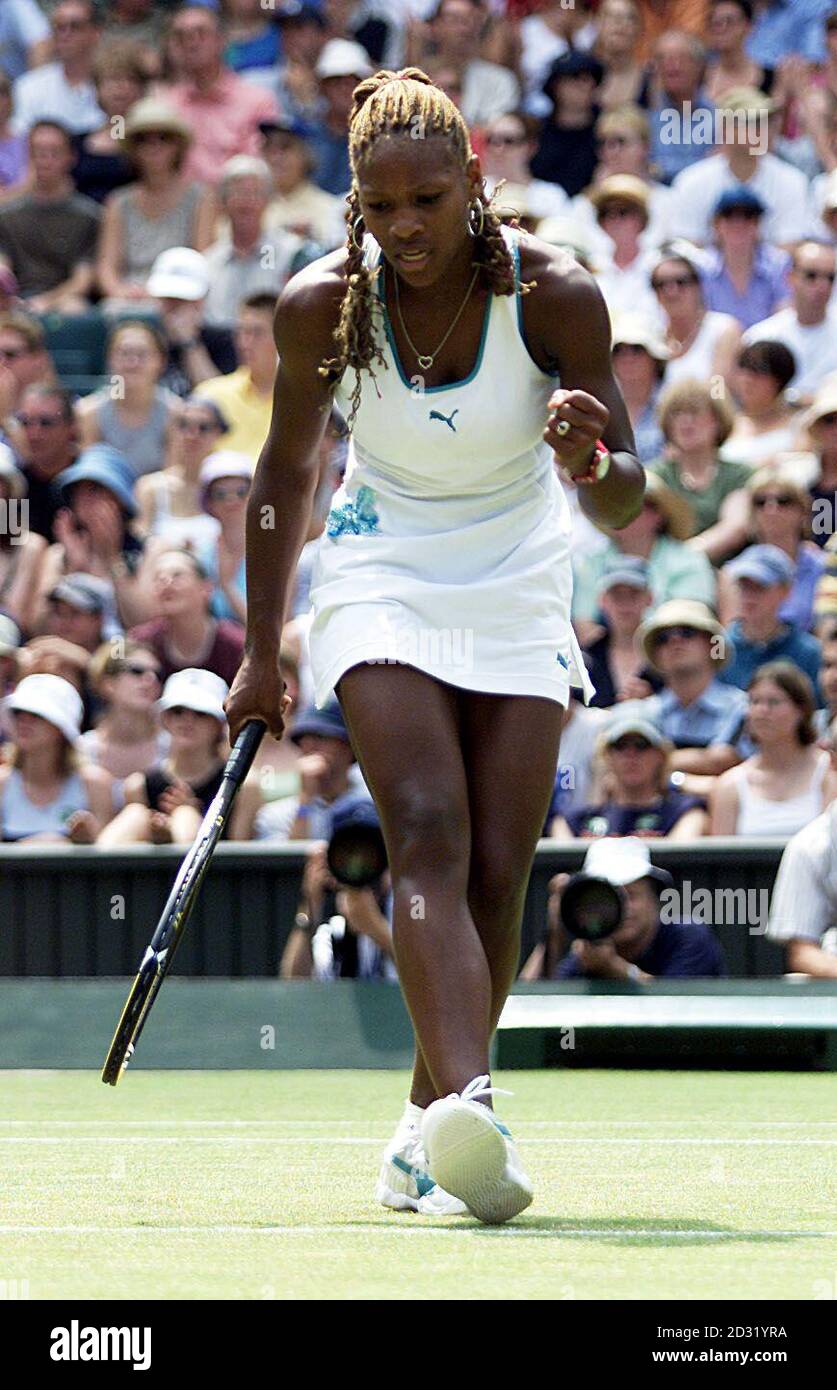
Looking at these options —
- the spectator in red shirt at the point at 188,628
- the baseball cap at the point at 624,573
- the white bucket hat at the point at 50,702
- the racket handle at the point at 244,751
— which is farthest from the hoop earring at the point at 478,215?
the spectator in red shirt at the point at 188,628

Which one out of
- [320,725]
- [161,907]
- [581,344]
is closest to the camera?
[581,344]

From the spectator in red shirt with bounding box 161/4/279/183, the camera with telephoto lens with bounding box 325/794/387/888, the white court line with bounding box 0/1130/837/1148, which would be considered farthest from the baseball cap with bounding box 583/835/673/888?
the spectator in red shirt with bounding box 161/4/279/183

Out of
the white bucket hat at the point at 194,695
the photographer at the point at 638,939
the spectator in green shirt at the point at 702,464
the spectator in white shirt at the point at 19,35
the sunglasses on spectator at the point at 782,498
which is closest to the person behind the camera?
the photographer at the point at 638,939

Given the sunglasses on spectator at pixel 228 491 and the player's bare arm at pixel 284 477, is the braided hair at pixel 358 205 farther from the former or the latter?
the sunglasses on spectator at pixel 228 491

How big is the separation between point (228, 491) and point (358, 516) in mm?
6609

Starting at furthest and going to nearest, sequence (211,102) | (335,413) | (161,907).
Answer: (211,102)
(335,413)
(161,907)

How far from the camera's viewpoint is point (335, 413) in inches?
394

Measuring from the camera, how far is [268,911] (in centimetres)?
912

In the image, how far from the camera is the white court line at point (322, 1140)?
605 cm

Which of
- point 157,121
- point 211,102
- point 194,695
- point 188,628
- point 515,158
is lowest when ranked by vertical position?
point 194,695

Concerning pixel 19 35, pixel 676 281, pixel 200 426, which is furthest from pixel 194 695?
pixel 19 35

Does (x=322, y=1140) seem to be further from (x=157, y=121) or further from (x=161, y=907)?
(x=157, y=121)

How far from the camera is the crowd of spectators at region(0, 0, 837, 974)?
975 cm

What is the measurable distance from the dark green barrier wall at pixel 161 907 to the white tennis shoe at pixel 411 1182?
4.13 metres
